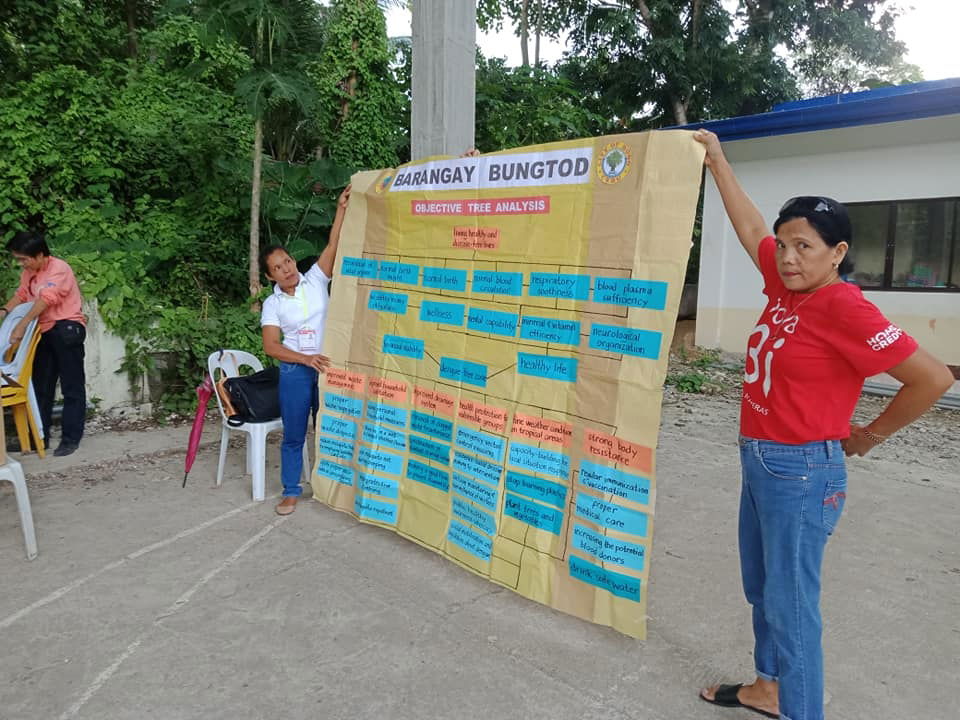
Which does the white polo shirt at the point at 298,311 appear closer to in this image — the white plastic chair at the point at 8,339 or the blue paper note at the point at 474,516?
the blue paper note at the point at 474,516

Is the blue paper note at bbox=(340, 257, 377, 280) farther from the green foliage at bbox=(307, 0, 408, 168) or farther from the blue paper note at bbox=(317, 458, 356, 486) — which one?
the green foliage at bbox=(307, 0, 408, 168)

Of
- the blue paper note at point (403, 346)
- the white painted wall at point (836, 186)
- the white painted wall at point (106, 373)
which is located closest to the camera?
the blue paper note at point (403, 346)

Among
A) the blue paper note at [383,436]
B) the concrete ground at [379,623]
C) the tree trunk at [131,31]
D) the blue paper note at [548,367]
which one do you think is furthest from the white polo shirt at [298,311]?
the tree trunk at [131,31]

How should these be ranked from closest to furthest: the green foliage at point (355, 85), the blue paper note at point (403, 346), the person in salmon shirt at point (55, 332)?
the blue paper note at point (403, 346)
the person in salmon shirt at point (55, 332)
the green foliage at point (355, 85)

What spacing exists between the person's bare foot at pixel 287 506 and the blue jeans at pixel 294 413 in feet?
0.18

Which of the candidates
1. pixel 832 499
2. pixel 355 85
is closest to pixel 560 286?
pixel 832 499

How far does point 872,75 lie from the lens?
853 inches

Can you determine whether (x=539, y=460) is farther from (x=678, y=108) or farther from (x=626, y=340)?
(x=678, y=108)

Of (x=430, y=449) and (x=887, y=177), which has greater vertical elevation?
(x=887, y=177)

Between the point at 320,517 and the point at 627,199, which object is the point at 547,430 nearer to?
the point at 627,199

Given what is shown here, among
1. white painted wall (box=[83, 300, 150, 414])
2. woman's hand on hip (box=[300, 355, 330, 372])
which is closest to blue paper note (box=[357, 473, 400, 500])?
woman's hand on hip (box=[300, 355, 330, 372])

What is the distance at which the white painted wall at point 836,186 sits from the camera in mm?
8258

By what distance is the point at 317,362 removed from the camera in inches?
161

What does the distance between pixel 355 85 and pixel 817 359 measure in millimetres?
9577
